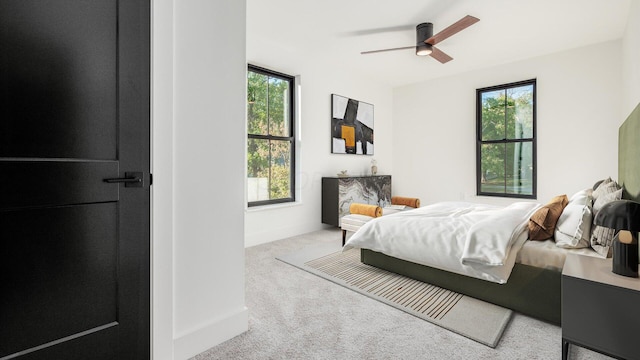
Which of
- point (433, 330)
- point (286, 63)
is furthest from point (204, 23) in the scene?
point (286, 63)

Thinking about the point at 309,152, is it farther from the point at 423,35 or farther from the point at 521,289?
the point at 521,289

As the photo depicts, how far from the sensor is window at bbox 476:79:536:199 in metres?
4.85

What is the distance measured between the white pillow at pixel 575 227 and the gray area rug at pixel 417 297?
0.66 meters

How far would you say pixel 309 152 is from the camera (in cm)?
481

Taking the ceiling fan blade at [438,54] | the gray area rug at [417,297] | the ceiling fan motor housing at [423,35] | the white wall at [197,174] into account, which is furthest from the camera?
the ceiling fan blade at [438,54]

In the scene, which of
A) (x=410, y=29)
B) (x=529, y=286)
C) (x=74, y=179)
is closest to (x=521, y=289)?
(x=529, y=286)

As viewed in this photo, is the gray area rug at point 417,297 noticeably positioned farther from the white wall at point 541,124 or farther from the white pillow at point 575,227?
the white wall at point 541,124

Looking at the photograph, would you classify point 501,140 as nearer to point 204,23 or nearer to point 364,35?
point 364,35

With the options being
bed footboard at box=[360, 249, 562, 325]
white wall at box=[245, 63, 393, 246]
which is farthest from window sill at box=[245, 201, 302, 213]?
bed footboard at box=[360, 249, 562, 325]

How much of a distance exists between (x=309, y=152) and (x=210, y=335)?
337 centimetres

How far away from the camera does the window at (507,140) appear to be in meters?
4.85

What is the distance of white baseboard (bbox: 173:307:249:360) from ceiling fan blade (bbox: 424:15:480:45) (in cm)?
310

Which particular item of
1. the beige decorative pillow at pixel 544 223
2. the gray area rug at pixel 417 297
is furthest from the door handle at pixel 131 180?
the beige decorative pillow at pixel 544 223

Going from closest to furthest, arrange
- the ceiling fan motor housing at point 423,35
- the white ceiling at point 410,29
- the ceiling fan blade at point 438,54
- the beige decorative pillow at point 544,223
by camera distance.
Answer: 1. the beige decorative pillow at point 544,223
2. the white ceiling at point 410,29
3. the ceiling fan motor housing at point 423,35
4. the ceiling fan blade at point 438,54
